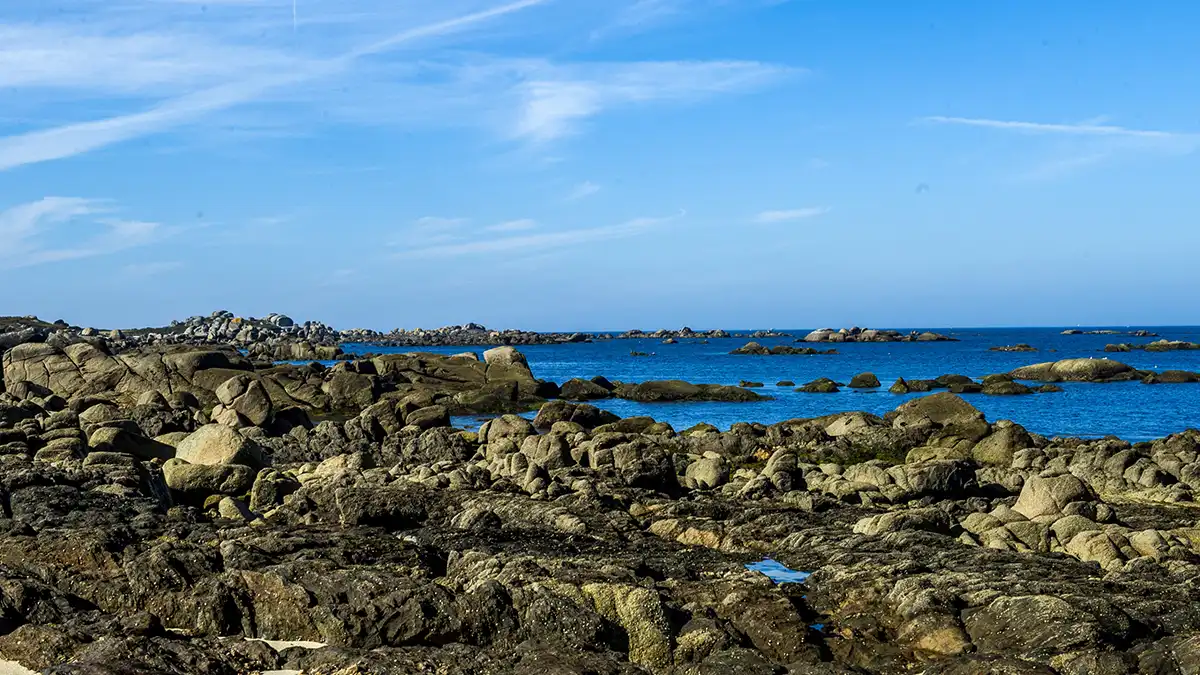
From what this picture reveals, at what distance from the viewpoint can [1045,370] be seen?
84688 millimetres

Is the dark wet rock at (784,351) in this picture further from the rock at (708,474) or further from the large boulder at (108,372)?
the rock at (708,474)

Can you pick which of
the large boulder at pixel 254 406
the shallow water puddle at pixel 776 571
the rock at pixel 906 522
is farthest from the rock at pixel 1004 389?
the shallow water puddle at pixel 776 571

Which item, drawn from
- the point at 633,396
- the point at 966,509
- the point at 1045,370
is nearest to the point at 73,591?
the point at 966,509

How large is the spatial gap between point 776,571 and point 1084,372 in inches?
2896

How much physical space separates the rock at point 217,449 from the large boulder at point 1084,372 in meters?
68.5

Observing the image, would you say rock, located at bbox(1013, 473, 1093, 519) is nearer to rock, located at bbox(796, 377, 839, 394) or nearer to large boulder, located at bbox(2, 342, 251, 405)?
large boulder, located at bbox(2, 342, 251, 405)

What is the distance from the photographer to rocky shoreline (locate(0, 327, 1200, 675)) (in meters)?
11.8

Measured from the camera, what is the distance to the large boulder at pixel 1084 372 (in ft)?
266

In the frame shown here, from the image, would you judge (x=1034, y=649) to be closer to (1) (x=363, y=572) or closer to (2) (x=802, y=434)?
(1) (x=363, y=572)

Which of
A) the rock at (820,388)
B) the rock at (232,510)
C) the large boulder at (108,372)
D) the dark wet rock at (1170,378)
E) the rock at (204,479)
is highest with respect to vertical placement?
the large boulder at (108,372)

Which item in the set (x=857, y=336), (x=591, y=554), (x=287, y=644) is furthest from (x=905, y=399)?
(x=857, y=336)

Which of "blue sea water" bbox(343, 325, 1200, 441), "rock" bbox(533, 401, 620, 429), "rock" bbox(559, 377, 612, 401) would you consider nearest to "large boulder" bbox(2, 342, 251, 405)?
"rock" bbox(533, 401, 620, 429)

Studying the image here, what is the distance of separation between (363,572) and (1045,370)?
81643 millimetres

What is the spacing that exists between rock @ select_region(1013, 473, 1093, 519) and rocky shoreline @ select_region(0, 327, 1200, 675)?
0.05 m
